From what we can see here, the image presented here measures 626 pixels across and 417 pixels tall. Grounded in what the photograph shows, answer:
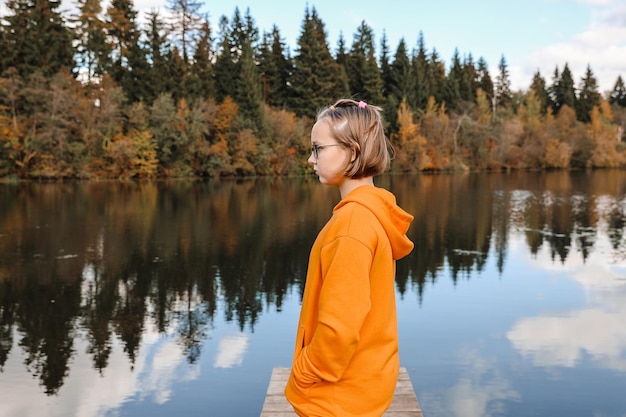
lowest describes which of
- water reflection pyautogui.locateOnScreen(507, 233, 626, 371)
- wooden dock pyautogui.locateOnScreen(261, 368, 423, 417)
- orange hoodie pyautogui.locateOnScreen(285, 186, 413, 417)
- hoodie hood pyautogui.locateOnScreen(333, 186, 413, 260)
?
water reflection pyautogui.locateOnScreen(507, 233, 626, 371)

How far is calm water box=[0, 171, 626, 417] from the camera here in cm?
614

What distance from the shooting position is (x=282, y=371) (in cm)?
535

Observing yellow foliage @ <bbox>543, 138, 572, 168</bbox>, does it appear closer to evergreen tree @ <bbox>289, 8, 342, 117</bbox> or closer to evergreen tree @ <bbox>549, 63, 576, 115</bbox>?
evergreen tree @ <bbox>549, 63, 576, 115</bbox>

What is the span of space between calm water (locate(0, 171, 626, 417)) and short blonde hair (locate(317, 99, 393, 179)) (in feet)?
13.9

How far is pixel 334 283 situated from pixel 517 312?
7947 millimetres

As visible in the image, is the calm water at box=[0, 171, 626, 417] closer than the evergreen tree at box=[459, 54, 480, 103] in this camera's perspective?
Yes

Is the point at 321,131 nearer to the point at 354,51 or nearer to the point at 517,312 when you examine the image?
the point at 517,312

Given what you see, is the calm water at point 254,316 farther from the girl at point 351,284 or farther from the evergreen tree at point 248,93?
the evergreen tree at point 248,93

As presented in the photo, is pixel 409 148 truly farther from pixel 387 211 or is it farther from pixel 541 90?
pixel 387 211

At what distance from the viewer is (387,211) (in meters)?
1.99

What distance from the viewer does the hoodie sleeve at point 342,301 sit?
6.00ft

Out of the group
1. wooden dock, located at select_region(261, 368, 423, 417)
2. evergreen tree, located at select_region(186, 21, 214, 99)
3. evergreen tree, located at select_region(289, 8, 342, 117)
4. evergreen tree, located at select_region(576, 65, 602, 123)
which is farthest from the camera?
evergreen tree, located at select_region(576, 65, 602, 123)

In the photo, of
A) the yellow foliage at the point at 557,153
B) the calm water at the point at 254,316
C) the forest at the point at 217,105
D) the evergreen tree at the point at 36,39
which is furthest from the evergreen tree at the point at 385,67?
the calm water at the point at 254,316

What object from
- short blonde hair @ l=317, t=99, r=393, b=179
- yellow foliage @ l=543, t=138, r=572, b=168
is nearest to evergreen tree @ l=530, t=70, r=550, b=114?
yellow foliage @ l=543, t=138, r=572, b=168
